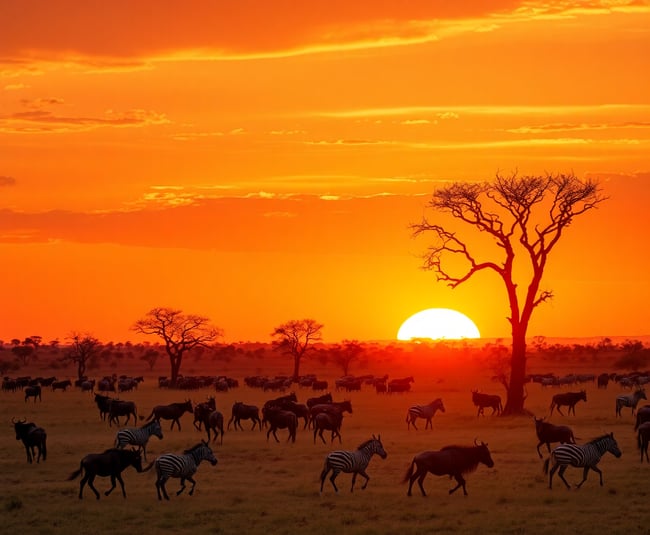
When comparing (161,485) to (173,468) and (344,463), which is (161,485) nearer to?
(173,468)

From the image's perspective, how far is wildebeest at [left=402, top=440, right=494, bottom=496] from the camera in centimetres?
2644

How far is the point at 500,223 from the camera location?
53.3 m

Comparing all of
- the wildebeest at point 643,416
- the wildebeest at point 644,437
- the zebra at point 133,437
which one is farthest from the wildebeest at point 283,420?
the wildebeest at point 644,437

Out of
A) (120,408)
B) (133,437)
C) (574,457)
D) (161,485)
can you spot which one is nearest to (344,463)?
(161,485)

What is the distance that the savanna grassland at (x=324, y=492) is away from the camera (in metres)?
23.6

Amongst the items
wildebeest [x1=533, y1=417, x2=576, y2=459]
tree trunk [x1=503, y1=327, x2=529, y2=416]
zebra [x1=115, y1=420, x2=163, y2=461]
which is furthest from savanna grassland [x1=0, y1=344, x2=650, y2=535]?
tree trunk [x1=503, y1=327, x2=529, y2=416]

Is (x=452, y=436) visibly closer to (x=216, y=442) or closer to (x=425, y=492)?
(x=216, y=442)

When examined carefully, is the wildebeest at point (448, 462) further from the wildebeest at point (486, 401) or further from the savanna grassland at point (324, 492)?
the wildebeest at point (486, 401)

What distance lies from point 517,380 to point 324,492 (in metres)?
26.7

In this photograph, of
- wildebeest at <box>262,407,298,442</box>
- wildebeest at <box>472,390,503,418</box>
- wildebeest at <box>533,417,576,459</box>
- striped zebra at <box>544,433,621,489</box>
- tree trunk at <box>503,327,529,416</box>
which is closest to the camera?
striped zebra at <box>544,433,621,489</box>

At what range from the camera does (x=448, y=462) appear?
87.2 ft

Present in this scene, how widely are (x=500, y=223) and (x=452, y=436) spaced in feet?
46.2

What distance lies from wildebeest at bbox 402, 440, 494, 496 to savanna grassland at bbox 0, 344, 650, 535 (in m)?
0.54

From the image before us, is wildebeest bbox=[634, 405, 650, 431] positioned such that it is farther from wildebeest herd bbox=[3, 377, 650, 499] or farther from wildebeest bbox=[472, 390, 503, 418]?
wildebeest bbox=[472, 390, 503, 418]
